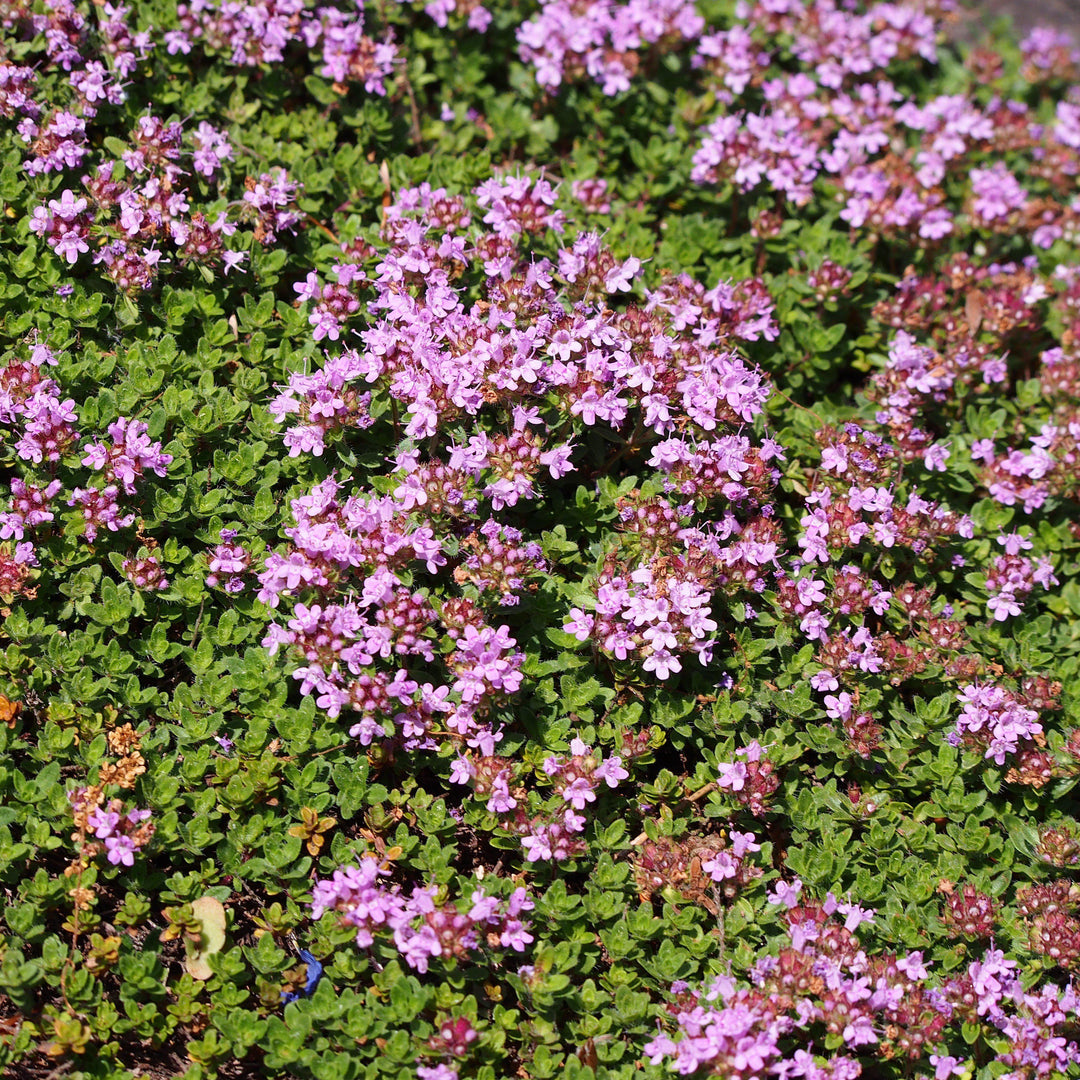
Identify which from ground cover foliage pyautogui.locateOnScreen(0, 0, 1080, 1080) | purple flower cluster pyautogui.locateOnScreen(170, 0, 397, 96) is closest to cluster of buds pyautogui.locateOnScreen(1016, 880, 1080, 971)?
ground cover foliage pyautogui.locateOnScreen(0, 0, 1080, 1080)

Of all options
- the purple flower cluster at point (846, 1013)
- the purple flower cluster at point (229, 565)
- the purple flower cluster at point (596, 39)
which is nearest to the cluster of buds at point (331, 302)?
the purple flower cluster at point (229, 565)

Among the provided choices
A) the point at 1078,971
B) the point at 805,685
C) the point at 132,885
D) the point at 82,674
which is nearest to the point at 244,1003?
the point at 132,885

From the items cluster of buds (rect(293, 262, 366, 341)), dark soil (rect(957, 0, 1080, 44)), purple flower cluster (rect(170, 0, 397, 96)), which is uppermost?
dark soil (rect(957, 0, 1080, 44))

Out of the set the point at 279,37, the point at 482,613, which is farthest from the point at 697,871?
the point at 279,37

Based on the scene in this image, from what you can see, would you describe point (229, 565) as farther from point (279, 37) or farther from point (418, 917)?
point (279, 37)

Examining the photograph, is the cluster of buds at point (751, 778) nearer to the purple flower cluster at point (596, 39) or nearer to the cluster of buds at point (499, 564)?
the cluster of buds at point (499, 564)

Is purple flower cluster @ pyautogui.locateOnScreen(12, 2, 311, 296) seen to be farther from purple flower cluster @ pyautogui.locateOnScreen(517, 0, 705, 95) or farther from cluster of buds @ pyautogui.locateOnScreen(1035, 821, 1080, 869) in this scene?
cluster of buds @ pyautogui.locateOnScreen(1035, 821, 1080, 869)
